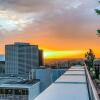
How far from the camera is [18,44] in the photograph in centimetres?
9000

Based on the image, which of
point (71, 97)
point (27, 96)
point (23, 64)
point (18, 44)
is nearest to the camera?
point (71, 97)

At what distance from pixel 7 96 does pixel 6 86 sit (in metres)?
1.19

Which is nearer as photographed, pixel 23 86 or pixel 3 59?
pixel 23 86

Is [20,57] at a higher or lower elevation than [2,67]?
higher

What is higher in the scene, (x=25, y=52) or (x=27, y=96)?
(x=25, y=52)

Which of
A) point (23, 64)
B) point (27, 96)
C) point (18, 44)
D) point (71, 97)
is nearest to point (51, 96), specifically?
point (71, 97)

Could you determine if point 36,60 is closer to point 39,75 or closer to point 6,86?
point 39,75

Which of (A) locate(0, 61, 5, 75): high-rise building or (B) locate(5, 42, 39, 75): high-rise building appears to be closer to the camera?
(B) locate(5, 42, 39, 75): high-rise building

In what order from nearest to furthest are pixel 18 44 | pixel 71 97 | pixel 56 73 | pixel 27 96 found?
1. pixel 71 97
2. pixel 27 96
3. pixel 56 73
4. pixel 18 44

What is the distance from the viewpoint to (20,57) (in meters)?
90.0

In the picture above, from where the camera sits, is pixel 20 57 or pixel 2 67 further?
pixel 20 57

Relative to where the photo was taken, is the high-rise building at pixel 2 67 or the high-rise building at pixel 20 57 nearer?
the high-rise building at pixel 20 57

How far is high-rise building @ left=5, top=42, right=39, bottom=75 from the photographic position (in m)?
82.4

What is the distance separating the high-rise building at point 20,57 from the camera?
270ft
